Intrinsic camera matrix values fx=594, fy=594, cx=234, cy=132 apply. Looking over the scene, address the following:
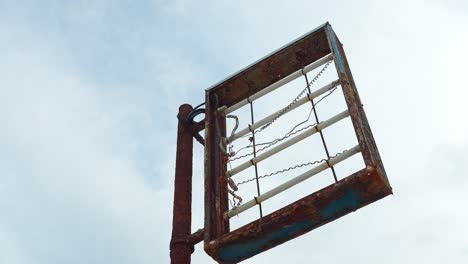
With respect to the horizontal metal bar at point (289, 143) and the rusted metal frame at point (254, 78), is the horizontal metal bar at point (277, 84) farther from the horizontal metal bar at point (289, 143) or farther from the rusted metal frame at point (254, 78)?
the horizontal metal bar at point (289, 143)

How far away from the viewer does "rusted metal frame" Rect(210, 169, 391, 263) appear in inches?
185

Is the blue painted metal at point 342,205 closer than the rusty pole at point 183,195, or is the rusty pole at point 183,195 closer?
the blue painted metal at point 342,205

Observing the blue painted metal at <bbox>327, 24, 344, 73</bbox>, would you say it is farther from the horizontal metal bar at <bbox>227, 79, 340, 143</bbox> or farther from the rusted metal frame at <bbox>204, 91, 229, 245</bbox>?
the rusted metal frame at <bbox>204, 91, 229, 245</bbox>

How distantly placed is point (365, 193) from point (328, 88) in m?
1.48

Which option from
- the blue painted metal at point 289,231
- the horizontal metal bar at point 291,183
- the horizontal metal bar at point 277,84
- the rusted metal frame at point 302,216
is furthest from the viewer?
the horizontal metal bar at point 277,84

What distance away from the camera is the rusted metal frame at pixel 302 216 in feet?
15.5

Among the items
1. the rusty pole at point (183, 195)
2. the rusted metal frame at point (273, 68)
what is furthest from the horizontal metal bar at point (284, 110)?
the rusty pole at point (183, 195)

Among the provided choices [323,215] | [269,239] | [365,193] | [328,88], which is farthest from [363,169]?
[328,88]

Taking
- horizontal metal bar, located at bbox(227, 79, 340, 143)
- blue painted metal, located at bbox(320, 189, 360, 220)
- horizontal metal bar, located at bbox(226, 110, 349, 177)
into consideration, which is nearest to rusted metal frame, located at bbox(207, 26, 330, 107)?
horizontal metal bar, located at bbox(227, 79, 340, 143)

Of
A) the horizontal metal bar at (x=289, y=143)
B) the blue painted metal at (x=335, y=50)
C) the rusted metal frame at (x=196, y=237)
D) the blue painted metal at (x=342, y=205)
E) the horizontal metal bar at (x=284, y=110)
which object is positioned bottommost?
the blue painted metal at (x=342, y=205)

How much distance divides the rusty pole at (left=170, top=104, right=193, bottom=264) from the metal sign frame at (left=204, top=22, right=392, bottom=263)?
57cm

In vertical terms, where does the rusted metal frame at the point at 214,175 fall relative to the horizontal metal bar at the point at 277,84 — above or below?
below

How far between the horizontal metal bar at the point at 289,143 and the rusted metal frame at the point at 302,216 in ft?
2.91

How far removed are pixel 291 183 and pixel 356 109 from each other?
88 cm
